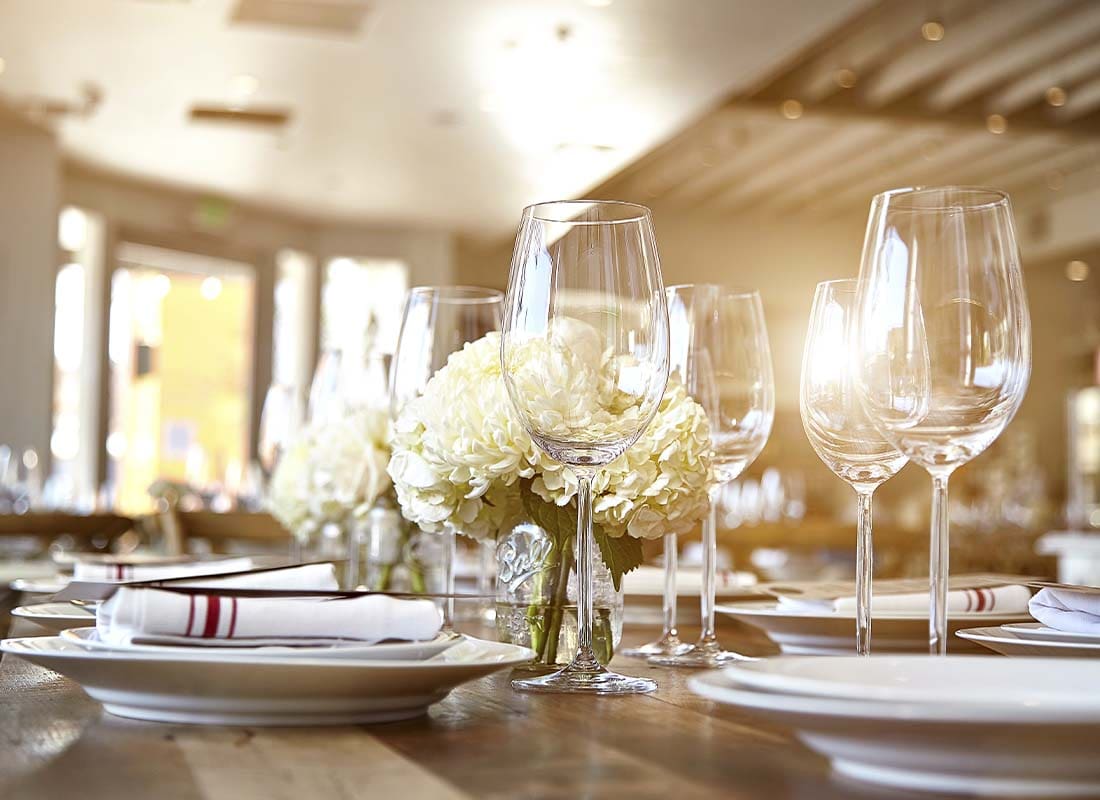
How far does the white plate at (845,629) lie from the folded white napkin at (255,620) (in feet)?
1.24

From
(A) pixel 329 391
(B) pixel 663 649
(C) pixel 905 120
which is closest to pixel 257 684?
(B) pixel 663 649

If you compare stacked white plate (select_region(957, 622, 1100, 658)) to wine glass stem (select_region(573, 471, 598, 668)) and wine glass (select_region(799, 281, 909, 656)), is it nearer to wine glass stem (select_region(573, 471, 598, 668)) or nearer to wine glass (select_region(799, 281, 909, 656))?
wine glass (select_region(799, 281, 909, 656))

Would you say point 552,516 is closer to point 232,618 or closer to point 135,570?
point 232,618

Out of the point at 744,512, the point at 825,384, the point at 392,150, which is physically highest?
the point at 392,150

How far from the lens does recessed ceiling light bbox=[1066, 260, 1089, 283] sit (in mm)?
10750

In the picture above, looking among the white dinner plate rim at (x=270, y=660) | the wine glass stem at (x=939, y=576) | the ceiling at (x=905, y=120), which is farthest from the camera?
the ceiling at (x=905, y=120)

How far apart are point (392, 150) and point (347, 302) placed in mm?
3036

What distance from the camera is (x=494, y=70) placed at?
646 cm

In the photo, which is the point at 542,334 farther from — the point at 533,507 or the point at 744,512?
the point at 744,512

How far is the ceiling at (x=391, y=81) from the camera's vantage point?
568 cm

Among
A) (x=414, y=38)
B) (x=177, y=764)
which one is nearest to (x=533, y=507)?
(x=177, y=764)

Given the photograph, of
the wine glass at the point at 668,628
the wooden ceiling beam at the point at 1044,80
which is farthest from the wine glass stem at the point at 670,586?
the wooden ceiling beam at the point at 1044,80

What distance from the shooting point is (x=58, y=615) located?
0.91m

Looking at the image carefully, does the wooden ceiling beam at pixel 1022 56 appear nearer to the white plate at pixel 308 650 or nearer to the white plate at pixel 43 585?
the white plate at pixel 43 585
